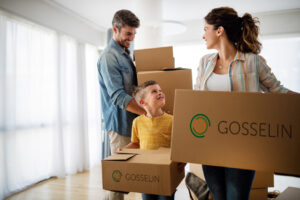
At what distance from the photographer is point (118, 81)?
145cm

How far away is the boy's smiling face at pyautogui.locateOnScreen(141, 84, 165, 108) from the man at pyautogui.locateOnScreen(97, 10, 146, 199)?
0.12 metres

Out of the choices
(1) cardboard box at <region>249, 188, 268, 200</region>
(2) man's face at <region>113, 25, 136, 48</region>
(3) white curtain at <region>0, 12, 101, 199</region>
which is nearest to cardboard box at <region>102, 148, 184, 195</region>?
(2) man's face at <region>113, 25, 136, 48</region>

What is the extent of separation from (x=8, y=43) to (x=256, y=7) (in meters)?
3.39

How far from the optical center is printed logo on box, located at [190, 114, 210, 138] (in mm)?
819

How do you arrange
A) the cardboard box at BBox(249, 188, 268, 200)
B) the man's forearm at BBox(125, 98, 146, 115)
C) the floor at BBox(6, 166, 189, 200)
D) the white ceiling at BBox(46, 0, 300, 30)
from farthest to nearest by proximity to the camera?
the white ceiling at BBox(46, 0, 300, 30), the floor at BBox(6, 166, 189, 200), the cardboard box at BBox(249, 188, 268, 200), the man's forearm at BBox(125, 98, 146, 115)

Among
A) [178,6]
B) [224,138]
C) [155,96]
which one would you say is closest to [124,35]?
[155,96]

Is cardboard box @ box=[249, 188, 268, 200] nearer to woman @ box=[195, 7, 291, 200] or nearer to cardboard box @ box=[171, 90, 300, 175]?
woman @ box=[195, 7, 291, 200]

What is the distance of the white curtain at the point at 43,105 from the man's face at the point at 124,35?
5.28ft

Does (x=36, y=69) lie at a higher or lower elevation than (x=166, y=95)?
higher

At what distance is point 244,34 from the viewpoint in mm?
1102

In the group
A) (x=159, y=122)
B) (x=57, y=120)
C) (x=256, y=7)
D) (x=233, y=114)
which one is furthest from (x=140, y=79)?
(x=256, y=7)

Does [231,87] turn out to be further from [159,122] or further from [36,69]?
[36,69]

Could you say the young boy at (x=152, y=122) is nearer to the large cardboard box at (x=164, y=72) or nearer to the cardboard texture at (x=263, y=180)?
the large cardboard box at (x=164, y=72)

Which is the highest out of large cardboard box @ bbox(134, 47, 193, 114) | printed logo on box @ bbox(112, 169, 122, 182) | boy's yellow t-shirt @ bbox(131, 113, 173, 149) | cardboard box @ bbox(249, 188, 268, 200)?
large cardboard box @ bbox(134, 47, 193, 114)
